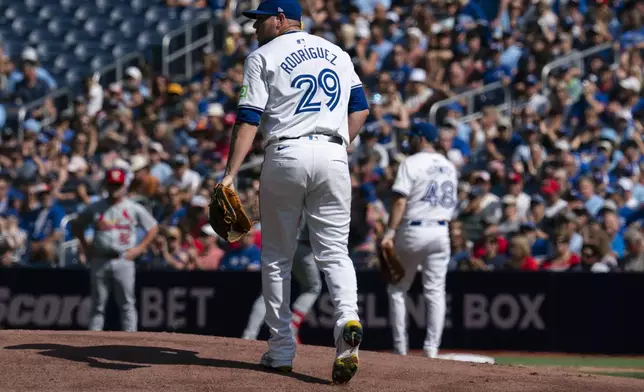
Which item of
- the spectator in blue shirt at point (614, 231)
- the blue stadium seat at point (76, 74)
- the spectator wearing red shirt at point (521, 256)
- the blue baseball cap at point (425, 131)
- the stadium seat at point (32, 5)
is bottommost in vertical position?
the spectator wearing red shirt at point (521, 256)

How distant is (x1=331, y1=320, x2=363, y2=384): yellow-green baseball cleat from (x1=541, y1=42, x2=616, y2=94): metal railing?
1131 centimetres

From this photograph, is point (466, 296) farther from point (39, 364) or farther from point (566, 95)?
point (39, 364)

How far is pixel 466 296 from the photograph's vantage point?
14539mm

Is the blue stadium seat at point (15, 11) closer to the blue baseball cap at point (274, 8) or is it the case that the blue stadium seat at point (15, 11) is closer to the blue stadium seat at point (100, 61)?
the blue stadium seat at point (100, 61)

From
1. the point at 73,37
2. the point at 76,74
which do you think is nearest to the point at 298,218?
the point at 76,74

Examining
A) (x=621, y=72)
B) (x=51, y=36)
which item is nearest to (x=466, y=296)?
(x=621, y=72)

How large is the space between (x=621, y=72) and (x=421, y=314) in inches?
216

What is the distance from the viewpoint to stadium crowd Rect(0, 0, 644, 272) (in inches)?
586

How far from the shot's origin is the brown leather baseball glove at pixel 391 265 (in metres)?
11.2

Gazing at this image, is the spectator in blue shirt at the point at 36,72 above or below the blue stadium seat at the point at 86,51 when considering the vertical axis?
below

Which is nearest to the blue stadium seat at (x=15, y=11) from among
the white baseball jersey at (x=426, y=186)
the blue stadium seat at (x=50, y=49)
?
the blue stadium seat at (x=50, y=49)

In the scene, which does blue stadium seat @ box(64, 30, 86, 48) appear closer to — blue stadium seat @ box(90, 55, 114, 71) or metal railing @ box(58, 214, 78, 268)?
blue stadium seat @ box(90, 55, 114, 71)

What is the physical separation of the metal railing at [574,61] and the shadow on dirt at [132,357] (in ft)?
35.1

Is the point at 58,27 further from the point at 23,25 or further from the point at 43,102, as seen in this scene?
the point at 43,102
